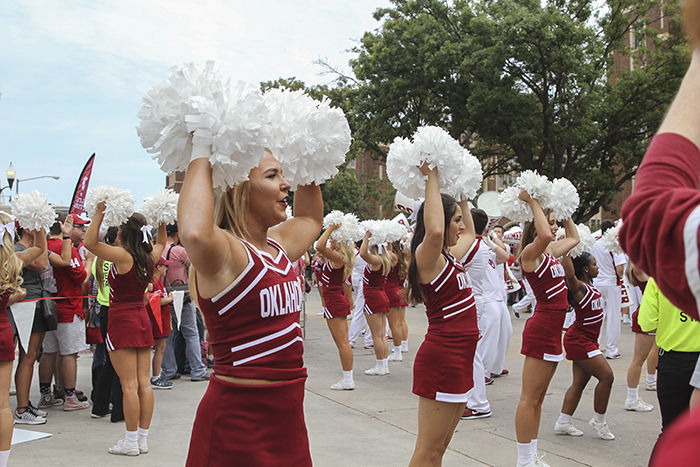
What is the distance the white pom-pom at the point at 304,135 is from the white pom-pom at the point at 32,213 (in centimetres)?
404

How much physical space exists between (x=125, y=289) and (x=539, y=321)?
3.75m

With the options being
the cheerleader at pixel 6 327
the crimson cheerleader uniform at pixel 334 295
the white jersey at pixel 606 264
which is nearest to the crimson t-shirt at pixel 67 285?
the cheerleader at pixel 6 327

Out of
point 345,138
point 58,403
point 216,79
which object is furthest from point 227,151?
point 58,403

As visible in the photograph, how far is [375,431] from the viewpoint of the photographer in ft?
20.6

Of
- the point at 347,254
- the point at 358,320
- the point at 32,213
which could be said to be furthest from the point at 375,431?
the point at 358,320

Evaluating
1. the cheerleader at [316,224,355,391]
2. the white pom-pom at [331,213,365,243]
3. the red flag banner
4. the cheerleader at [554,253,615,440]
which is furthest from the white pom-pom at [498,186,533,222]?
the red flag banner

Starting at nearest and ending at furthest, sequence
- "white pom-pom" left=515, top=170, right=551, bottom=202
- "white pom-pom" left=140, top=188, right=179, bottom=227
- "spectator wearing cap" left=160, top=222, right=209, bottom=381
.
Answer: "white pom-pom" left=515, top=170, right=551, bottom=202, "white pom-pom" left=140, top=188, right=179, bottom=227, "spectator wearing cap" left=160, top=222, right=209, bottom=381

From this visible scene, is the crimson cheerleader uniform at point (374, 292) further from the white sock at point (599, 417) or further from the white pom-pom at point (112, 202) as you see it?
the white pom-pom at point (112, 202)

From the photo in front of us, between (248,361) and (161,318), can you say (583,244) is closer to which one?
(161,318)

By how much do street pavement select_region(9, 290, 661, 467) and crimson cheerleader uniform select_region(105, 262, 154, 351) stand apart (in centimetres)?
98

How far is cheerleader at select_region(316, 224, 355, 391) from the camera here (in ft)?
26.9

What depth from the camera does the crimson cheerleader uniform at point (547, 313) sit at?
5.25 meters

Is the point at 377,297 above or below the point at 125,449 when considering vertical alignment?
above

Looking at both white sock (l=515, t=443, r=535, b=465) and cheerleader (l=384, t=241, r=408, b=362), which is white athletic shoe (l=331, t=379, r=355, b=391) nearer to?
cheerleader (l=384, t=241, r=408, b=362)
